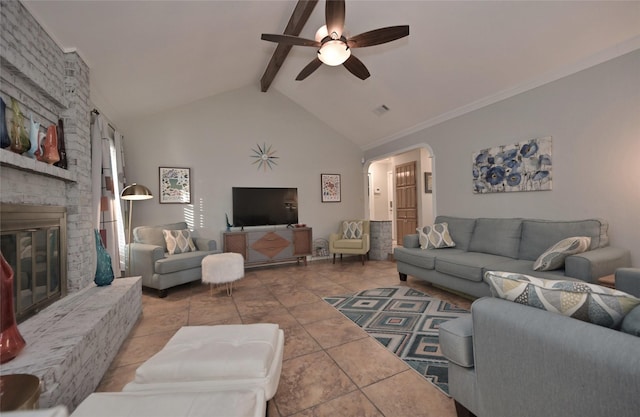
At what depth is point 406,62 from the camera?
11.4 feet

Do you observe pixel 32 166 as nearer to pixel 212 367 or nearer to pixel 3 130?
pixel 3 130

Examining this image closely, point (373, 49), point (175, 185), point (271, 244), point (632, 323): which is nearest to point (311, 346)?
point (632, 323)

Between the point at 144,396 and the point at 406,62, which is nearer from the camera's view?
the point at 144,396

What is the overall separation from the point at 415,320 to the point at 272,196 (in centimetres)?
348

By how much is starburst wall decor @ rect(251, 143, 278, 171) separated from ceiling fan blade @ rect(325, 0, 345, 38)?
10.2ft

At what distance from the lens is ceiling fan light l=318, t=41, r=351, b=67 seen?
8.00 ft

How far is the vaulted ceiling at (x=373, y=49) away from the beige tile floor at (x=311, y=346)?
2611mm

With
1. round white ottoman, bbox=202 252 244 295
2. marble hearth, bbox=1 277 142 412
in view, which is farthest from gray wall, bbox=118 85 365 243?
marble hearth, bbox=1 277 142 412

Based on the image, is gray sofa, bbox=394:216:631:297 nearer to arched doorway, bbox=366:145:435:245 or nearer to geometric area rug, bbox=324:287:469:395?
geometric area rug, bbox=324:287:469:395

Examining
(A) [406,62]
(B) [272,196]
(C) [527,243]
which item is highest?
(A) [406,62]

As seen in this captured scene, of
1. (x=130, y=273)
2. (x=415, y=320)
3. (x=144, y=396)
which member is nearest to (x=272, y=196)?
(x=130, y=273)

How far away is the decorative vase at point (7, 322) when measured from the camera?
119 centimetres

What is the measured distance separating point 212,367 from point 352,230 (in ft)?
14.2

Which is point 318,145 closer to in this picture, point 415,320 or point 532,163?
point 532,163
